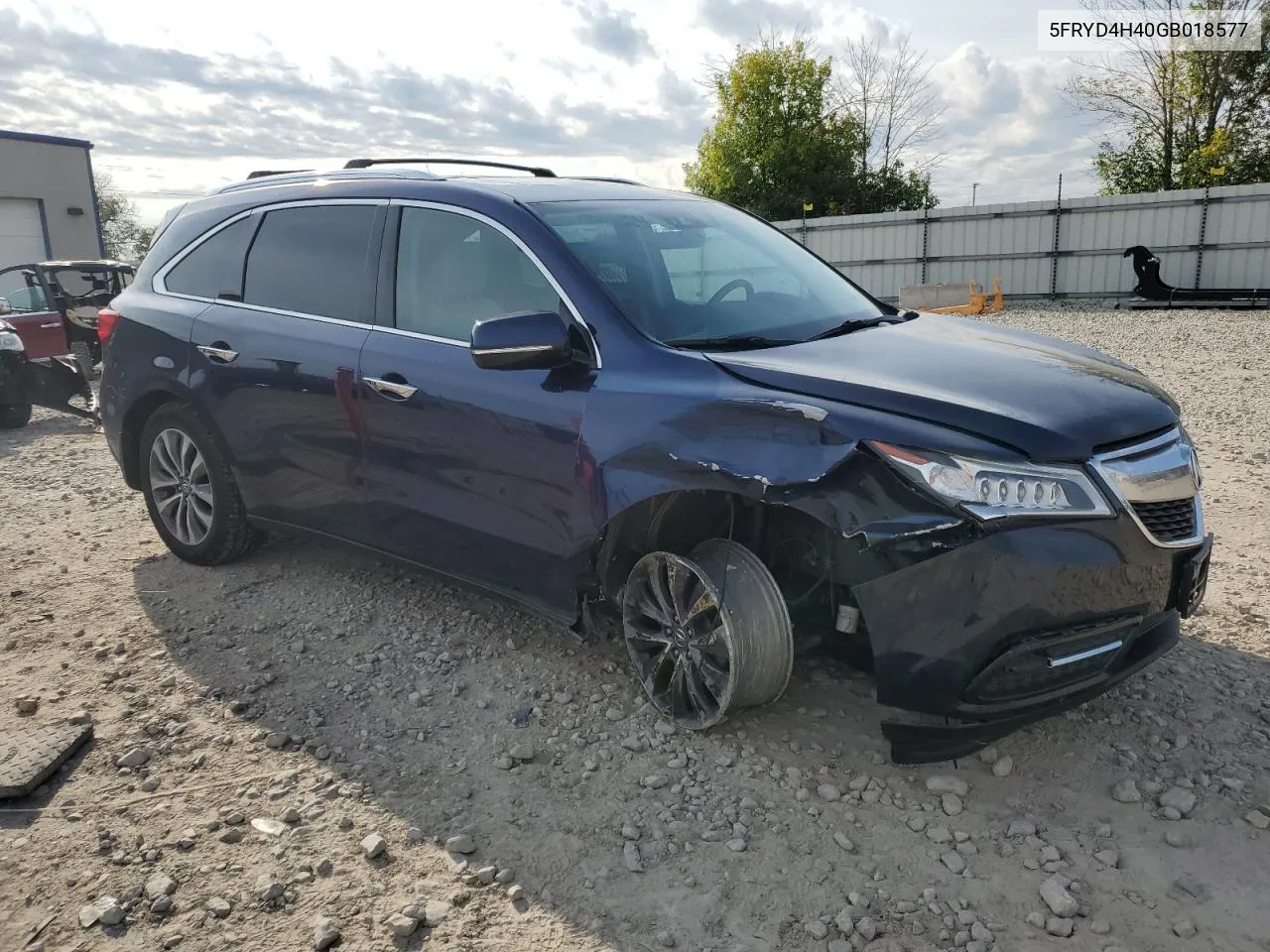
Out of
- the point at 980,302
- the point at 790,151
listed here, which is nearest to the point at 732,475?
the point at 980,302

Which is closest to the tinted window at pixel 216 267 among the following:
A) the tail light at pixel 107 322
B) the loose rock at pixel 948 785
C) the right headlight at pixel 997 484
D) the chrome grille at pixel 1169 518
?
the tail light at pixel 107 322

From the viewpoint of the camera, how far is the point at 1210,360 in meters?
11.7

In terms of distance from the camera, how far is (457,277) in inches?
149

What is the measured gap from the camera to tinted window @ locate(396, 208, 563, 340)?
3.57m

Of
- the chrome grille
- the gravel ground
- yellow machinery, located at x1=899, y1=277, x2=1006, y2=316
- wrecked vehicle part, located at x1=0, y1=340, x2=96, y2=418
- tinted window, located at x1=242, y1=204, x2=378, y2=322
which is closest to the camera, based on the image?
the gravel ground

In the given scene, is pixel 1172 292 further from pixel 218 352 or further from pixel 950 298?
pixel 218 352

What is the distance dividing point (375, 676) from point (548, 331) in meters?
1.58

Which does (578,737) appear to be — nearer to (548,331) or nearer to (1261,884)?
(548,331)

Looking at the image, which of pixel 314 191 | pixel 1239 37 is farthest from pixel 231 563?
pixel 1239 37

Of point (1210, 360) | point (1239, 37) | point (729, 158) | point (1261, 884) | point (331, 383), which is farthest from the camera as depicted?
point (729, 158)

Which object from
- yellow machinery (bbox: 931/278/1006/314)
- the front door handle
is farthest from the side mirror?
yellow machinery (bbox: 931/278/1006/314)

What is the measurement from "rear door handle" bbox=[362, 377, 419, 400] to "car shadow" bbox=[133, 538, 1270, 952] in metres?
0.79

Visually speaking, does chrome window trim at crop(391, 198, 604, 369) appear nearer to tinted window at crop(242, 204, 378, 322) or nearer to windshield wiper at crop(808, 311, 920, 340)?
tinted window at crop(242, 204, 378, 322)

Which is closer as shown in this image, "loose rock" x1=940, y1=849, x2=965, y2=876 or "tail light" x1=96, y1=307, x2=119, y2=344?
"loose rock" x1=940, y1=849, x2=965, y2=876
